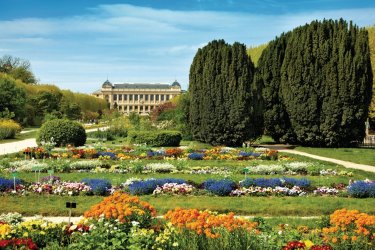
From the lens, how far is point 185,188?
10430 millimetres

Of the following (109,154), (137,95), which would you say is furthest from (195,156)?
(137,95)

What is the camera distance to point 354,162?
17.3 m

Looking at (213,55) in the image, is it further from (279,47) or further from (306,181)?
(306,181)

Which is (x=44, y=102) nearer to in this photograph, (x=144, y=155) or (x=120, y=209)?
(x=144, y=155)

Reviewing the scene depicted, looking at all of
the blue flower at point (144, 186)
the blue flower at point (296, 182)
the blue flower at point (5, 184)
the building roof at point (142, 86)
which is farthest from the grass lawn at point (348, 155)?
the building roof at point (142, 86)

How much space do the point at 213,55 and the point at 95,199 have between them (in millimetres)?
15785

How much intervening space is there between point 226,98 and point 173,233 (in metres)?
18.3

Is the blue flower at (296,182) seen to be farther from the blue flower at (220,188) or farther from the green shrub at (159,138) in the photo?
the green shrub at (159,138)

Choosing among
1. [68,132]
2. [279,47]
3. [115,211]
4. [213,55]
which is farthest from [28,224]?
[279,47]

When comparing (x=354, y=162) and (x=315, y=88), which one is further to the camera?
(x=315, y=88)

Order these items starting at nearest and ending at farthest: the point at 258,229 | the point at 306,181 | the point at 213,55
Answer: the point at 258,229
the point at 306,181
the point at 213,55

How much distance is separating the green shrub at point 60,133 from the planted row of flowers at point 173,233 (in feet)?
53.8

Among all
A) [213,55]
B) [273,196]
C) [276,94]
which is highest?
[213,55]

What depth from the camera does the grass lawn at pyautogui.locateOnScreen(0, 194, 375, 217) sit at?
28.6 ft
